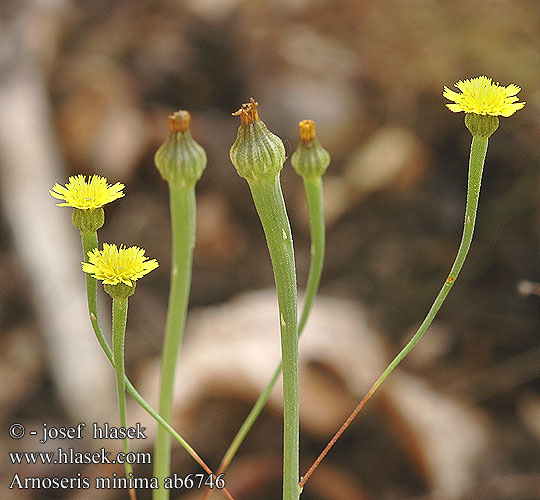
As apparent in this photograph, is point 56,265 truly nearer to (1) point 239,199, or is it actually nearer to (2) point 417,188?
(1) point 239,199

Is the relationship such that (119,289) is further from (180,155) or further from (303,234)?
(303,234)

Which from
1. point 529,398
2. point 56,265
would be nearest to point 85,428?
point 56,265

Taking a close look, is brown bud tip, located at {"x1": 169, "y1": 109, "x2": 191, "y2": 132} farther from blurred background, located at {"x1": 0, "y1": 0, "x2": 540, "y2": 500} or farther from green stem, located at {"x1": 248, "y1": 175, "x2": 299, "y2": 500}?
blurred background, located at {"x1": 0, "y1": 0, "x2": 540, "y2": 500}

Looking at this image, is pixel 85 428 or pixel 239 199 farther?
pixel 239 199

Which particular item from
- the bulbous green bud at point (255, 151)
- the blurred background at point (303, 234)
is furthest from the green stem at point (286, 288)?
the blurred background at point (303, 234)

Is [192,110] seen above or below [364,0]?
below

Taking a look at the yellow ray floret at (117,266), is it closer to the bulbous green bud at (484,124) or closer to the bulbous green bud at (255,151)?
the bulbous green bud at (255,151)

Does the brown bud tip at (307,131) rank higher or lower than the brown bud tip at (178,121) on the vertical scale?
higher

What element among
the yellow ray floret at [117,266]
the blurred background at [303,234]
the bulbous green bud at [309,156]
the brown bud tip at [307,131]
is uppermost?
the blurred background at [303,234]
